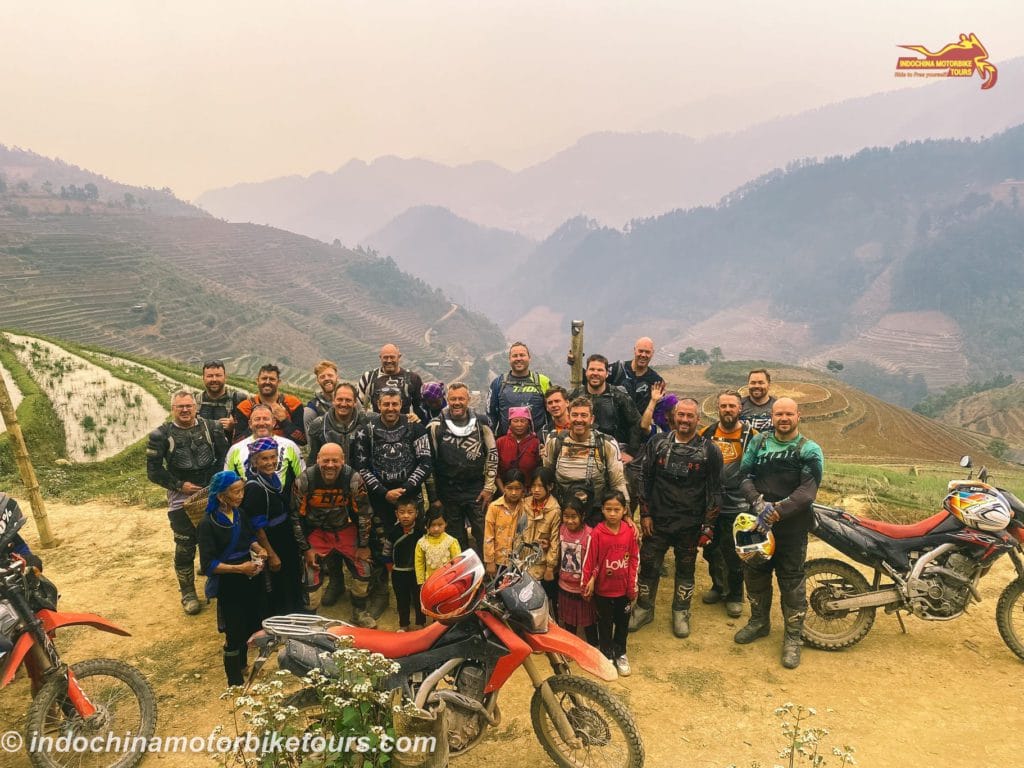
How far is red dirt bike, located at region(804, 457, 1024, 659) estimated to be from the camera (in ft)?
14.9

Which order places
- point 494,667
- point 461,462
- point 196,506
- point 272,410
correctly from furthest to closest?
point 272,410, point 461,462, point 196,506, point 494,667

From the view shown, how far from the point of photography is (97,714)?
12.3ft

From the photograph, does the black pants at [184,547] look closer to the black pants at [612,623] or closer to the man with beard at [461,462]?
the man with beard at [461,462]

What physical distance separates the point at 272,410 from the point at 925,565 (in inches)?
246

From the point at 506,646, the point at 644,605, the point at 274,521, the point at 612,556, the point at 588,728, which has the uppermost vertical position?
the point at 274,521

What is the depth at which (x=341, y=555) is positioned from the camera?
17.1ft

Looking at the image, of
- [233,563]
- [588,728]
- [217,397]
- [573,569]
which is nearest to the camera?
[588,728]

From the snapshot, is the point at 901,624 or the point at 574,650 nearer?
the point at 574,650

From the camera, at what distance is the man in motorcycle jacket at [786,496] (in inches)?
179

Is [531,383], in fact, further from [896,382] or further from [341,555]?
[896,382]

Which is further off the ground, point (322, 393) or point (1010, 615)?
point (322, 393)

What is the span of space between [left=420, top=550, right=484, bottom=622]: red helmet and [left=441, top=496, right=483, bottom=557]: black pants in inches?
78.5

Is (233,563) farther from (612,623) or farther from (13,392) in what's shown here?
(13,392)

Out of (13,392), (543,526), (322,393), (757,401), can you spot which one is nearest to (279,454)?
(322,393)
